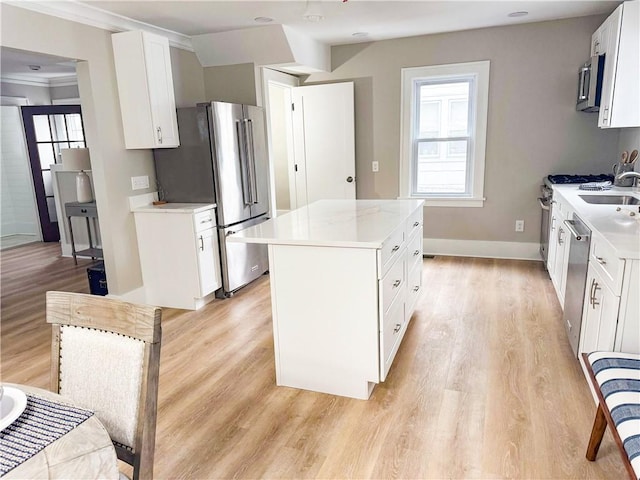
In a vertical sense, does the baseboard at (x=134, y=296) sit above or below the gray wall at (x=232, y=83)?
below

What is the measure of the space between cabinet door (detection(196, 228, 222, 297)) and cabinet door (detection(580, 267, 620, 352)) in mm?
2771

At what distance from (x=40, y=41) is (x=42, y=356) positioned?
2.16m

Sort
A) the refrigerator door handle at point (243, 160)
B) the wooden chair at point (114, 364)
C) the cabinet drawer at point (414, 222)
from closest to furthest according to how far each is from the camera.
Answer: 1. the wooden chair at point (114, 364)
2. the cabinet drawer at point (414, 222)
3. the refrigerator door handle at point (243, 160)

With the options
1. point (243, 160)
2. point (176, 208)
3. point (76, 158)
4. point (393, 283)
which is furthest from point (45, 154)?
point (393, 283)

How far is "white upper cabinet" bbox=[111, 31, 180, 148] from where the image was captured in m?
3.50

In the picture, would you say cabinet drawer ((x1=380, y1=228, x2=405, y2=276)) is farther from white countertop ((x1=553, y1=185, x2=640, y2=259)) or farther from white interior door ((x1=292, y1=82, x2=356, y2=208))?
white interior door ((x1=292, y1=82, x2=356, y2=208))

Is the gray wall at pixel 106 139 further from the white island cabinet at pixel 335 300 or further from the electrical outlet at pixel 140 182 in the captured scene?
the white island cabinet at pixel 335 300

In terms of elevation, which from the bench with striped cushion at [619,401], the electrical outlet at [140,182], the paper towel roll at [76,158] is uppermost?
the paper towel roll at [76,158]

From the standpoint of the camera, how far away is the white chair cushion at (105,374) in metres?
1.22

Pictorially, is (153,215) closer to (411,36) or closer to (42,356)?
(42,356)

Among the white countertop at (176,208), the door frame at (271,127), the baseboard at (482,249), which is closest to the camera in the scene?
the white countertop at (176,208)

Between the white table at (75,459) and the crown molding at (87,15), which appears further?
the crown molding at (87,15)

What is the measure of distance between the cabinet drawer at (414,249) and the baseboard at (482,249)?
1948 millimetres

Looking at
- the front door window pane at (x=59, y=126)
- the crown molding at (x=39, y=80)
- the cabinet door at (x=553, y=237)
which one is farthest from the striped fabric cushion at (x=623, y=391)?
the front door window pane at (x=59, y=126)
